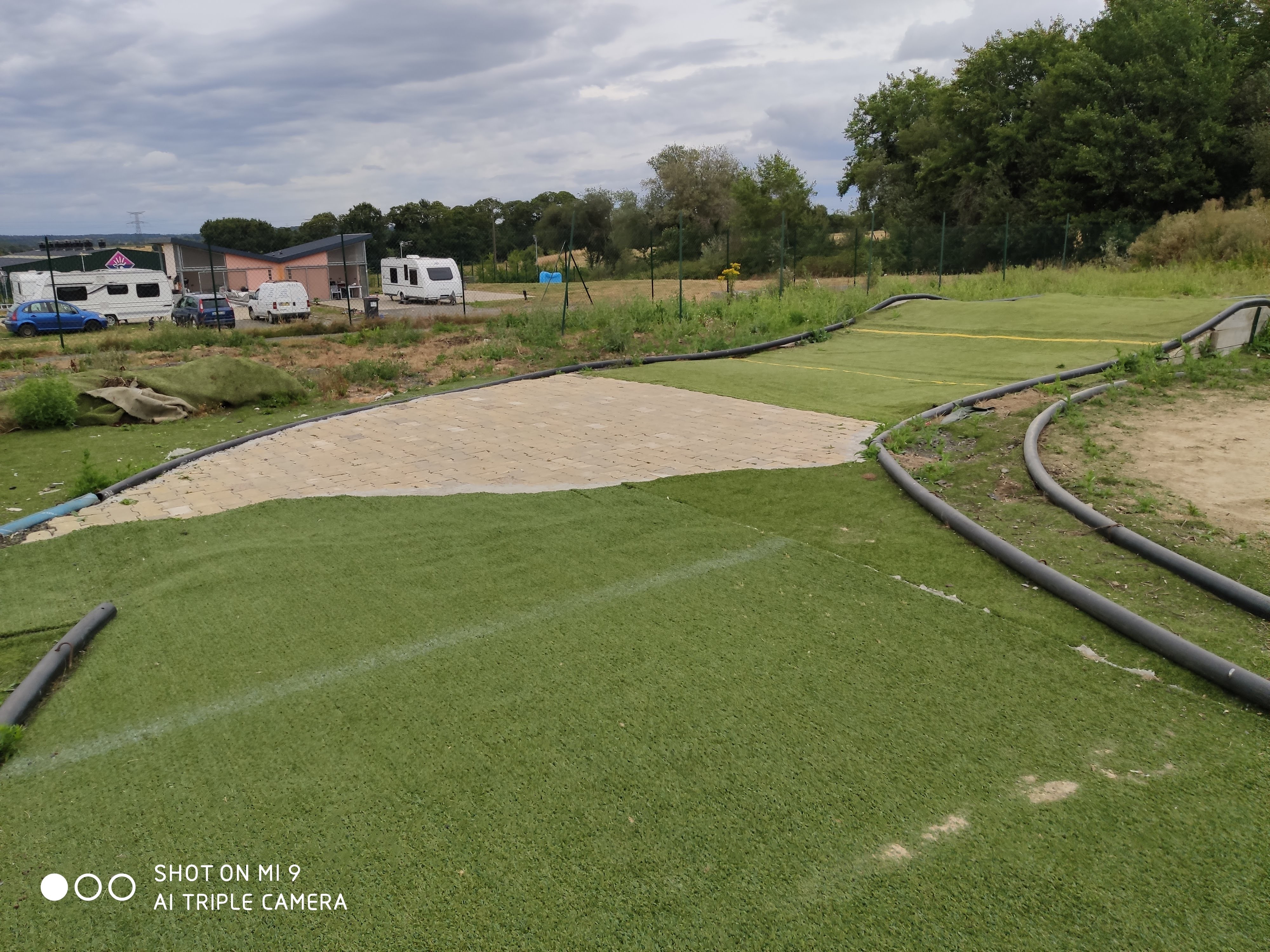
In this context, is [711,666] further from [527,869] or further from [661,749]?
[527,869]

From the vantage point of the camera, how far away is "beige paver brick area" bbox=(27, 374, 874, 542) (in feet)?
20.2

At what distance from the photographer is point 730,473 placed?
6293 millimetres

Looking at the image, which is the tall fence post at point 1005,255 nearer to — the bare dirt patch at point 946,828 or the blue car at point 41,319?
the bare dirt patch at point 946,828

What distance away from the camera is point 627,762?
2865 mm

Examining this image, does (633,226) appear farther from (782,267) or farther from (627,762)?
(627,762)

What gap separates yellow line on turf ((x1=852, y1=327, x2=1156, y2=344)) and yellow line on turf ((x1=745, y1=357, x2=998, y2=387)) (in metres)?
2.90

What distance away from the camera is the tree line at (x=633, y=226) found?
29.6 meters

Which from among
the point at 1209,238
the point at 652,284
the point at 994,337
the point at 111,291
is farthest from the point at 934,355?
the point at 111,291

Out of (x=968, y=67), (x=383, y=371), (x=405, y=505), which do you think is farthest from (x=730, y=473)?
(x=968, y=67)

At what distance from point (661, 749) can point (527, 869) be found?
2.34 feet

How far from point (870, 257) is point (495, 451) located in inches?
751

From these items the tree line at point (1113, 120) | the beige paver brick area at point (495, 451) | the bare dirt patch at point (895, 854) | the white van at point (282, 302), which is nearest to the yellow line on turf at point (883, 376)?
the beige paver brick area at point (495, 451)

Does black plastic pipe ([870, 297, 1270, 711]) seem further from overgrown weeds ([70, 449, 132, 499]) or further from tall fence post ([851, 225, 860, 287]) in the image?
tall fence post ([851, 225, 860, 287])

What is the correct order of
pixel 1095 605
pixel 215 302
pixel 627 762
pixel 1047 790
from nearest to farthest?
pixel 1047 790
pixel 627 762
pixel 1095 605
pixel 215 302
